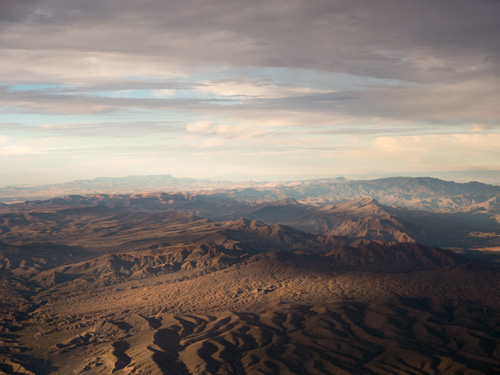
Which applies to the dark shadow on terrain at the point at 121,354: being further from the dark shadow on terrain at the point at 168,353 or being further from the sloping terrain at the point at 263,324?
the dark shadow on terrain at the point at 168,353

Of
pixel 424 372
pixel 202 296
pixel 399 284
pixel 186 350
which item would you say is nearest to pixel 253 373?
pixel 186 350

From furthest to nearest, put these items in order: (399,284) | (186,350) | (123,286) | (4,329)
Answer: (123,286) < (399,284) < (4,329) < (186,350)

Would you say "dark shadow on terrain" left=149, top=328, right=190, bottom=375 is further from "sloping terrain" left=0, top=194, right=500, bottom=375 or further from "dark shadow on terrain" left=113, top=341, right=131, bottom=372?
"dark shadow on terrain" left=113, top=341, right=131, bottom=372

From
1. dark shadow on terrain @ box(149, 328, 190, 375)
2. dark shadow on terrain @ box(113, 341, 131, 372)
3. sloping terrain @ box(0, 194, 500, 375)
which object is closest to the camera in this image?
dark shadow on terrain @ box(149, 328, 190, 375)

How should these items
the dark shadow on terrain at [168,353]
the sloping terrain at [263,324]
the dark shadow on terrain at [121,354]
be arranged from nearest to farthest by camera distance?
the dark shadow on terrain at [168,353] < the sloping terrain at [263,324] < the dark shadow on terrain at [121,354]

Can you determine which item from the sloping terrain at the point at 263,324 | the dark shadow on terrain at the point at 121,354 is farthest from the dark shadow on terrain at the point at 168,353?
the dark shadow on terrain at the point at 121,354

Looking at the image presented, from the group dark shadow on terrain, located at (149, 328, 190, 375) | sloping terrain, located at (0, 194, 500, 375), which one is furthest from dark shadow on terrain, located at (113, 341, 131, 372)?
dark shadow on terrain, located at (149, 328, 190, 375)

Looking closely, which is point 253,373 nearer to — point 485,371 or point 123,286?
point 485,371

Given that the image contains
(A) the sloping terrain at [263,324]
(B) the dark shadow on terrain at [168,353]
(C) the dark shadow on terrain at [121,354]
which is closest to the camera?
(B) the dark shadow on terrain at [168,353]

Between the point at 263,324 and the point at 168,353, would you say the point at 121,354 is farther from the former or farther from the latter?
the point at 263,324

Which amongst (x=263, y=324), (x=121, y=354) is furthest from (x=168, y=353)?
(x=263, y=324)

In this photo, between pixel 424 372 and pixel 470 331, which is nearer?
pixel 424 372
